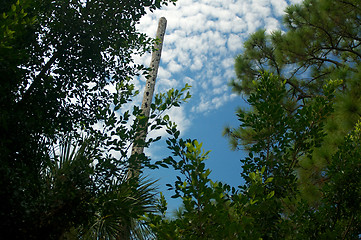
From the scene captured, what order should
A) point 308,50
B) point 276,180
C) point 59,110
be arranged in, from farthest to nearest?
point 308,50 → point 59,110 → point 276,180

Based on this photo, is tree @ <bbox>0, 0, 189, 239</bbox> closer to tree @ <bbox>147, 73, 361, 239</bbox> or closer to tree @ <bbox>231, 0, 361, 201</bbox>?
tree @ <bbox>147, 73, 361, 239</bbox>

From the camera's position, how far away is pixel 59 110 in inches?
103

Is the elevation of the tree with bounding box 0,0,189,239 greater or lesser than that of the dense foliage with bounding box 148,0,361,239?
greater

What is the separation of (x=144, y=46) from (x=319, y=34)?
526 centimetres

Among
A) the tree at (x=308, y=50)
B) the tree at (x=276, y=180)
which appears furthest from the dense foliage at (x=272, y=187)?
the tree at (x=308, y=50)

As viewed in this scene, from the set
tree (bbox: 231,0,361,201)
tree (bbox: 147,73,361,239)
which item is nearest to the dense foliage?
tree (bbox: 147,73,361,239)

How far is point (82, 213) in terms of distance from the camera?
1898 mm

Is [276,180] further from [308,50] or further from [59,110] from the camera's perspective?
[308,50]

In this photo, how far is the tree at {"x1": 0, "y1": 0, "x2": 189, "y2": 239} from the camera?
5.65ft

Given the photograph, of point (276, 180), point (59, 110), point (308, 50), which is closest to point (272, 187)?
point (276, 180)

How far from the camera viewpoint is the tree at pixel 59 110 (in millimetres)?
1721

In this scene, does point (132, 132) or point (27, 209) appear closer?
point (27, 209)

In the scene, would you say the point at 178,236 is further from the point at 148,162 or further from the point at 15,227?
the point at 15,227

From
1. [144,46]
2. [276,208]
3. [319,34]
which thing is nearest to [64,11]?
[144,46]
